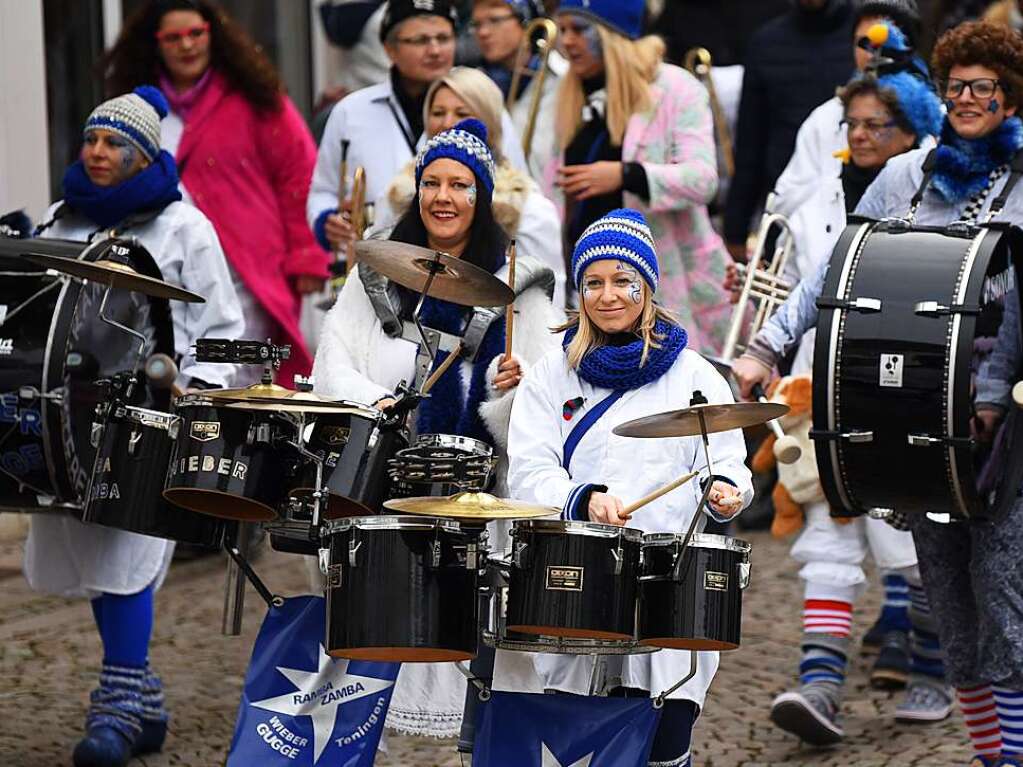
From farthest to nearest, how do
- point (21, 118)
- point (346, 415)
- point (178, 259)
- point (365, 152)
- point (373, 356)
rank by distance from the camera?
point (21, 118), point (365, 152), point (178, 259), point (373, 356), point (346, 415)

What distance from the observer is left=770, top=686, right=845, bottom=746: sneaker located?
6789 mm

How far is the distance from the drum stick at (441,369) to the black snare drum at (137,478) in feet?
2.27

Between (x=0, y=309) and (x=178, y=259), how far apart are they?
0.80 meters

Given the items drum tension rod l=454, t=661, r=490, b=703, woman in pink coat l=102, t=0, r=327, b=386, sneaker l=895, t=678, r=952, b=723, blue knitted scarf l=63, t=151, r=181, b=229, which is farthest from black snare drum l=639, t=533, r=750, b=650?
woman in pink coat l=102, t=0, r=327, b=386

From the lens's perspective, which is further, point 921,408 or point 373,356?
point 373,356

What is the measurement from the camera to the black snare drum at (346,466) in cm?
543

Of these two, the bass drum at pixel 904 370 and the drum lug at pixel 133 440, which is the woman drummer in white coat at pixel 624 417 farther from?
the drum lug at pixel 133 440

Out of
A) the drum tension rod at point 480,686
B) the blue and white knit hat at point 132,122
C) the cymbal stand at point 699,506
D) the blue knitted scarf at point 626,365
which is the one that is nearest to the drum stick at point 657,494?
the cymbal stand at point 699,506

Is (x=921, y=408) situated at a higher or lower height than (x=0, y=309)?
lower

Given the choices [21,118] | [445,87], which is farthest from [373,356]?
[21,118]

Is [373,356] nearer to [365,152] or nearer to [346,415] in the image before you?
[346,415]

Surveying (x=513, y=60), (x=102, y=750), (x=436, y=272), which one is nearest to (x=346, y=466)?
(x=436, y=272)

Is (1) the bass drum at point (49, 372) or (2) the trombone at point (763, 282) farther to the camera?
(2) the trombone at point (763, 282)

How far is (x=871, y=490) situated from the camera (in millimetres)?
5652
